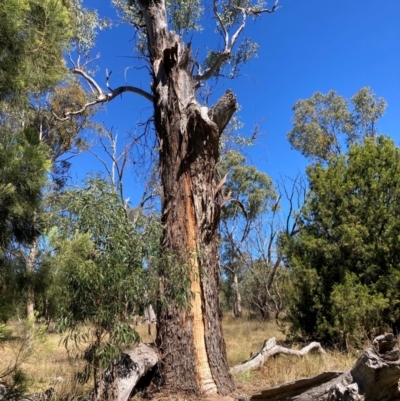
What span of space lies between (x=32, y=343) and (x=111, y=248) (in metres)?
1.08

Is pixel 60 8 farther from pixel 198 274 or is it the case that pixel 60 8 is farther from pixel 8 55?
pixel 198 274

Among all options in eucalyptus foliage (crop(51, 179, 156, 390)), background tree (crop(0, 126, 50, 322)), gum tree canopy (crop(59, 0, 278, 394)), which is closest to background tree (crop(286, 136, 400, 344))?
gum tree canopy (crop(59, 0, 278, 394))

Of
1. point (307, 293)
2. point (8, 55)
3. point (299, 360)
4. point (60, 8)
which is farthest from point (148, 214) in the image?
point (307, 293)

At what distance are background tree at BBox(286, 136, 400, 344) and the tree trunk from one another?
378 cm

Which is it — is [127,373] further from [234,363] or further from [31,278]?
[234,363]

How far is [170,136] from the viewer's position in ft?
19.2

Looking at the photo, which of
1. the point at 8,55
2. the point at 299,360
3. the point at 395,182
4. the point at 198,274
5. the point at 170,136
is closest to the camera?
the point at 8,55

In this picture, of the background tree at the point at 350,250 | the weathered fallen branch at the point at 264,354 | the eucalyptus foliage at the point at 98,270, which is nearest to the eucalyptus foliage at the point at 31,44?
the eucalyptus foliage at the point at 98,270

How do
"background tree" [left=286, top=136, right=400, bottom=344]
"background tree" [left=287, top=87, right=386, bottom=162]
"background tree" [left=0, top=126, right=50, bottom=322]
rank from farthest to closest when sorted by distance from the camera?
"background tree" [left=287, top=87, right=386, bottom=162], "background tree" [left=286, top=136, right=400, bottom=344], "background tree" [left=0, top=126, right=50, bottom=322]

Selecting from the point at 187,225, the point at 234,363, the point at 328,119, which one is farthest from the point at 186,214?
the point at 328,119

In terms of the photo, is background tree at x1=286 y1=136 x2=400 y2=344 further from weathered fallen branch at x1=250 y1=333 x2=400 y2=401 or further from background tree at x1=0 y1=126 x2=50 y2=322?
background tree at x1=0 y1=126 x2=50 y2=322

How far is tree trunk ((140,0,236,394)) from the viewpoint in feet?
16.4

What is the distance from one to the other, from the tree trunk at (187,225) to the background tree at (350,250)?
149 inches

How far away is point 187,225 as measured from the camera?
548 centimetres
